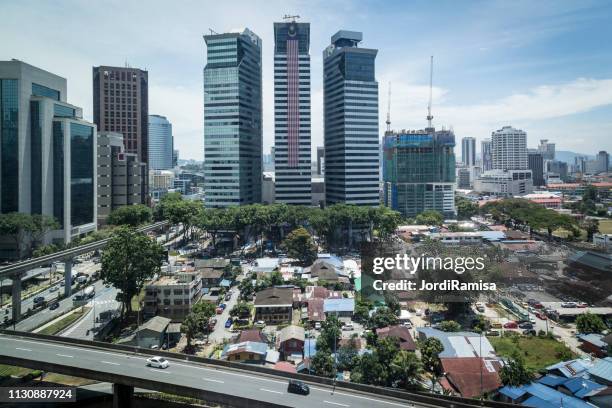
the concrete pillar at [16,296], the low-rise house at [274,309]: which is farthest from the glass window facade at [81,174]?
the low-rise house at [274,309]

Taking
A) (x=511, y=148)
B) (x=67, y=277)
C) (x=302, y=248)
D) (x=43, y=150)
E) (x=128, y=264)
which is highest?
(x=511, y=148)

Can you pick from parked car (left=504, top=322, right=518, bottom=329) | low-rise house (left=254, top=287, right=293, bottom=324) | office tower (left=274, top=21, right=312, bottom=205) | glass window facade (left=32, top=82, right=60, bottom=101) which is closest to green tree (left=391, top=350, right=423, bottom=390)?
parked car (left=504, top=322, right=518, bottom=329)

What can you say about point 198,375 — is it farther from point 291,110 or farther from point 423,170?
point 423,170

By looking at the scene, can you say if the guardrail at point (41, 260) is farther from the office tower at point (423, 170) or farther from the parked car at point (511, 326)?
the office tower at point (423, 170)

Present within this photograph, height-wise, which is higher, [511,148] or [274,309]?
[511,148]

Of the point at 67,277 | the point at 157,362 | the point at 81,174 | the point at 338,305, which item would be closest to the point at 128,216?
the point at 81,174

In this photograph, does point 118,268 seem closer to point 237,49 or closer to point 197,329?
point 197,329
